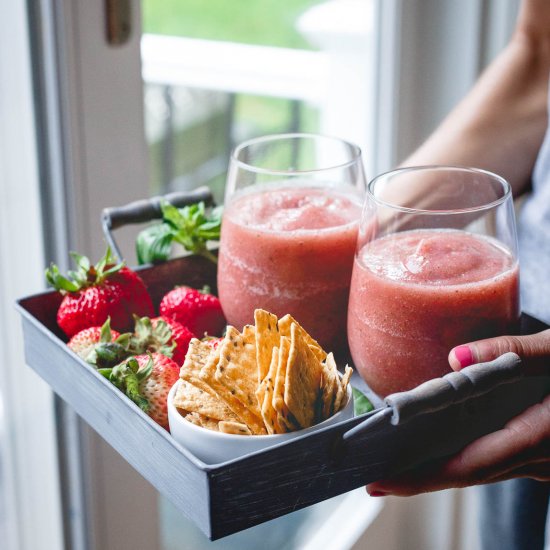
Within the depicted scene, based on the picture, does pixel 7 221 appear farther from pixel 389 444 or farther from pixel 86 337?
pixel 389 444

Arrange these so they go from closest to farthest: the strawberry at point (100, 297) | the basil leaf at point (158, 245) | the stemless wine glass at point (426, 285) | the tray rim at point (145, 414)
Result: the tray rim at point (145, 414) < the stemless wine glass at point (426, 285) < the strawberry at point (100, 297) < the basil leaf at point (158, 245)

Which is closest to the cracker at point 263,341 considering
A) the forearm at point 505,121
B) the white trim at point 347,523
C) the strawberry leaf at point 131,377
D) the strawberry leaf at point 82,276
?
the strawberry leaf at point 131,377

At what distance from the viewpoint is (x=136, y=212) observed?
83 centimetres

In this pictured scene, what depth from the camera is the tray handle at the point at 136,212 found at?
0.81m

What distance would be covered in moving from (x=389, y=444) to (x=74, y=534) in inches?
28.6

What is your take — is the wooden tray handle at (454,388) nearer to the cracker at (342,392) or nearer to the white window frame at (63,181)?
the cracker at (342,392)

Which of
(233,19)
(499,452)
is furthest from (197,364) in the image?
(233,19)

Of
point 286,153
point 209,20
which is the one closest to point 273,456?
point 286,153

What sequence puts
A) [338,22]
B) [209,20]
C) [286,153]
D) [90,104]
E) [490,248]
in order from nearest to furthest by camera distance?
[490,248] → [286,153] → [90,104] → [338,22] → [209,20]

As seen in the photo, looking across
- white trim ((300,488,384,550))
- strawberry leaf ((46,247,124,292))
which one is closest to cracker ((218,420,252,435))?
strawberry leaf ((46,247,124,292))

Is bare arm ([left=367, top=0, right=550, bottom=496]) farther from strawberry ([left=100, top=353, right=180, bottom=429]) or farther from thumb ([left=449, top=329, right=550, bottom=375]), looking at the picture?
strawberry ([left=100, top=353, right=180, bottom=429])

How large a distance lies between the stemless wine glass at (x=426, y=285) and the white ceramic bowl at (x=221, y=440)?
8 cm

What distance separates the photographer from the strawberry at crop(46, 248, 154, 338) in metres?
0.73

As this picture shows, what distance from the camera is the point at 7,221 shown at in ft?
3.51
